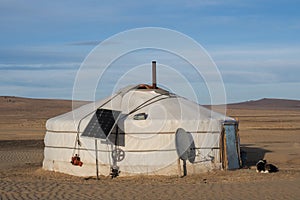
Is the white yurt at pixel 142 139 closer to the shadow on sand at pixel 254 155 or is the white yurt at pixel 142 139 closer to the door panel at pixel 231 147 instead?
the door panel at pixel 231 147

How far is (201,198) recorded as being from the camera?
13.2 meters

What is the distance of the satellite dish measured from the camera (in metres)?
17.3

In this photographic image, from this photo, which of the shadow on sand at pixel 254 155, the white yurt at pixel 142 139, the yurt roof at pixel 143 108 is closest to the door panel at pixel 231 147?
the white yurt at pixel 142 139

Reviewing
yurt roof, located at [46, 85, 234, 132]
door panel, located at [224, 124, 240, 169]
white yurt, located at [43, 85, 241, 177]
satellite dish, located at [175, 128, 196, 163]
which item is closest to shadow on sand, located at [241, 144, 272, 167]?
door panel, located at [224, 124, 240, 169]

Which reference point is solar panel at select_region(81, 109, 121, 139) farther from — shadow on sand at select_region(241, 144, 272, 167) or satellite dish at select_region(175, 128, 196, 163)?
shadow on sand at select_region(241, 144, 272, 167)

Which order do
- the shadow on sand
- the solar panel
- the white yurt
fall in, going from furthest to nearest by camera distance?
the shadow on sand < the white yurt < the solar panel

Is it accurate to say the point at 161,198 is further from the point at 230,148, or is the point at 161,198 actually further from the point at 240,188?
the point at 230,148

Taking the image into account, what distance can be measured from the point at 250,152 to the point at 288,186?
439 inches

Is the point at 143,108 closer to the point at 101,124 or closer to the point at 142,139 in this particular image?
the point at 142,139

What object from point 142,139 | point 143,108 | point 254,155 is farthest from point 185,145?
point 254,155

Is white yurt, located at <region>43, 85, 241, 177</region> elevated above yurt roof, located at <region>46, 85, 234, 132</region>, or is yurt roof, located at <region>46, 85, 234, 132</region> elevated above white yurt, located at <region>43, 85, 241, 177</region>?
yurt roof, located at <region>46, 85, 234, 132</region>

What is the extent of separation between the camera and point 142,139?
56.5 feet

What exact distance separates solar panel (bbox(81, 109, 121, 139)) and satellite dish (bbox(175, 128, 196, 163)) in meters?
1.81

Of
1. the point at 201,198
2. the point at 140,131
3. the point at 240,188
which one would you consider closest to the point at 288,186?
the point at 240,188
